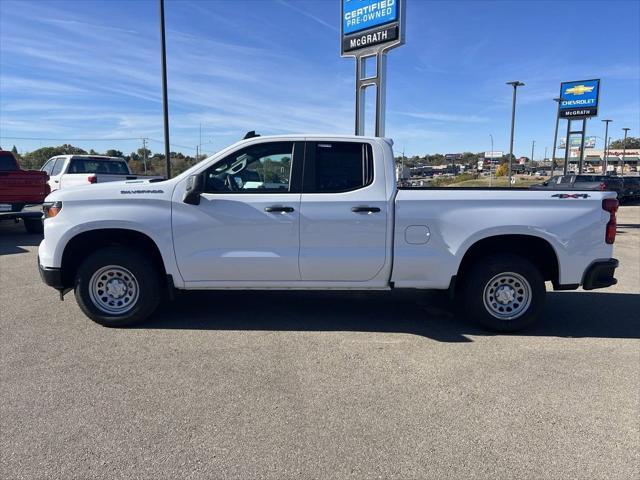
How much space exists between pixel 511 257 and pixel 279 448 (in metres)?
3.27

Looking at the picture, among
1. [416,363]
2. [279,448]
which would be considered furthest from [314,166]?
[279,448]

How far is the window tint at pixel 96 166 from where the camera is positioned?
14547 mm

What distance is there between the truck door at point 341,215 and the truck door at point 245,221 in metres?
0.13

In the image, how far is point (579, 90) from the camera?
42.6 m

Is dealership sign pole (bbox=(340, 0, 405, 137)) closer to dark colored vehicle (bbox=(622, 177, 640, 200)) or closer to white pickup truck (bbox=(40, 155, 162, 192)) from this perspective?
white pickup truck (bbox=(40, 155, 162, 192))

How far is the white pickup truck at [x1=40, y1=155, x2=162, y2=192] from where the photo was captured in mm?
13992

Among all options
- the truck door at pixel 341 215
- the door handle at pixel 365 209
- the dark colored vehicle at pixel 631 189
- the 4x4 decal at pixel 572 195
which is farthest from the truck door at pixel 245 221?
the dark colored vehicle at pixel 631 189

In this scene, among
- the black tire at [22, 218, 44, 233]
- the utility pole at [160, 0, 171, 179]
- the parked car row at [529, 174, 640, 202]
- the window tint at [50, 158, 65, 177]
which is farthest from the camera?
the parked car row at [529, 174, 640, 202]

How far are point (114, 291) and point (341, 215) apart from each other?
99.4 inches

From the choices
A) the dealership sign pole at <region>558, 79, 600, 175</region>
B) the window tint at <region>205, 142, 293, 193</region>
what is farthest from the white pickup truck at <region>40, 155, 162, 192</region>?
the dealership sign pole at <region>558, 79, 600, 175</region>

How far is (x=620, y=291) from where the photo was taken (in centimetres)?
708

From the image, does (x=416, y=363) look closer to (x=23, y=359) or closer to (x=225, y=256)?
(x=225, y=256)

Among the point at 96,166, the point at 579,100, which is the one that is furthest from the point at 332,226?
the point at 579,100

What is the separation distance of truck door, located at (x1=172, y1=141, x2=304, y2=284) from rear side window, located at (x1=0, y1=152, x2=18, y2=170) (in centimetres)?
906
